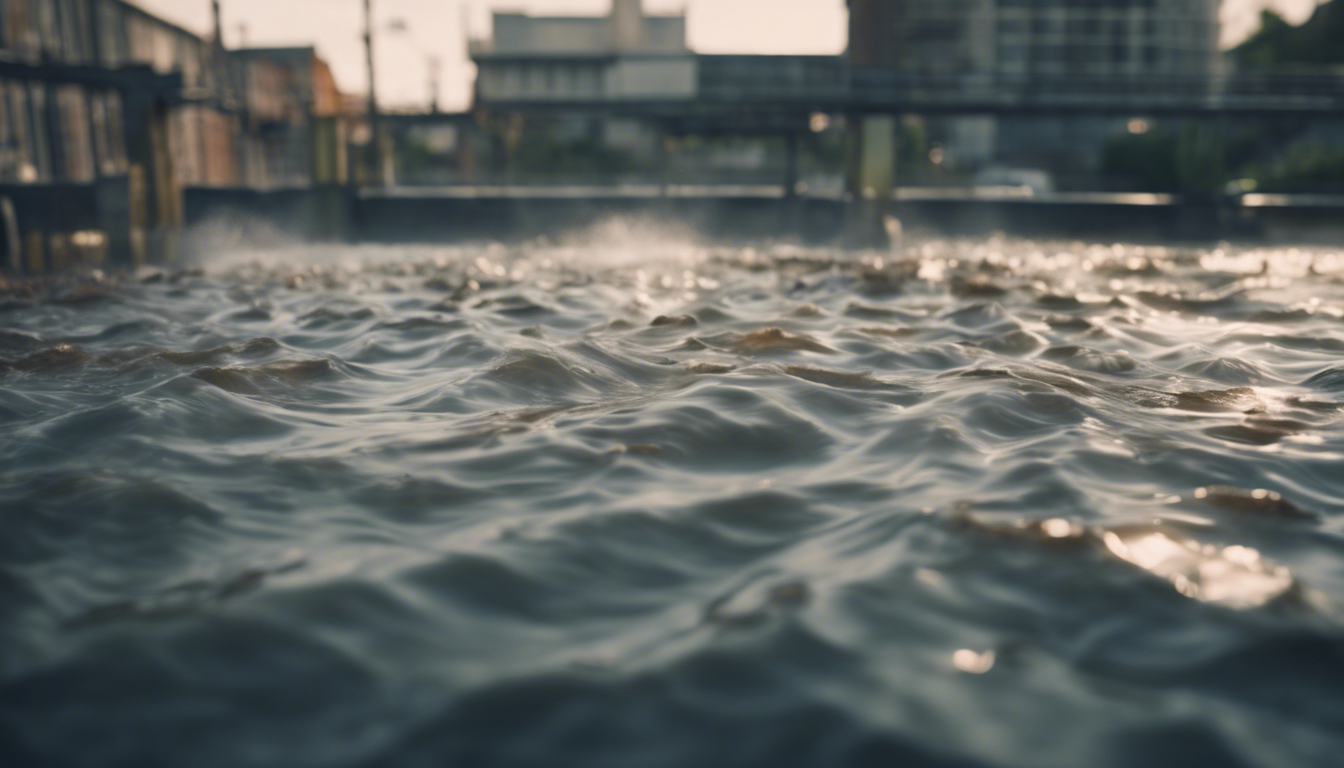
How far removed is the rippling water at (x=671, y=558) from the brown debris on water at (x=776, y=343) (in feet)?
1.18

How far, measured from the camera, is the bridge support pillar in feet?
80.4

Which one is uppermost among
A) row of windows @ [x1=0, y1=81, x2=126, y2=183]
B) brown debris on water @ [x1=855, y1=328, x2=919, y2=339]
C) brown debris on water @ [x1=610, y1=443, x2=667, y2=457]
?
row of windows @ [x1=0, y1=81, x2=126, y2=183]

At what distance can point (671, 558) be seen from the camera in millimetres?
2881

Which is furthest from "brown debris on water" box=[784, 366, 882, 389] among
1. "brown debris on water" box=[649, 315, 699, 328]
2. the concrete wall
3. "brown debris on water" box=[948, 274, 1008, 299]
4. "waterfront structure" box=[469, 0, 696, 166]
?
"waterfront structure" box=[469, 0, 696, 166]

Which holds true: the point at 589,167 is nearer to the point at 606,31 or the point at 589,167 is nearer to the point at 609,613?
the point at 606,31

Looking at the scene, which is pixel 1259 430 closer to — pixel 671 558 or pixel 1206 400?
pixel 1206 400

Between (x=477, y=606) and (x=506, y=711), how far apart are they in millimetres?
519

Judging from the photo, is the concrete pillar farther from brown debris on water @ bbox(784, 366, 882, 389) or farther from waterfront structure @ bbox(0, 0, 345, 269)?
brown debris on water @ bbox(784, 366, 882, 389)

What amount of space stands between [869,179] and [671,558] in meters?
23.4

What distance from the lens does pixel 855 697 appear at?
2.13 m

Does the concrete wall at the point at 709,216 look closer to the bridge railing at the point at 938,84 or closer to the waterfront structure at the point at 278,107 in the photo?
the bridge railing at the point at 938,84

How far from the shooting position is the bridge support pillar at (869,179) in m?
24.5

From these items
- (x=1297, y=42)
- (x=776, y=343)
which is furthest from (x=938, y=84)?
(x=1297, y=42)

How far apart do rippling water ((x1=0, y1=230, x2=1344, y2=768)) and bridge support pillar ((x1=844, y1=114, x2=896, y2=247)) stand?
18.5 meters
